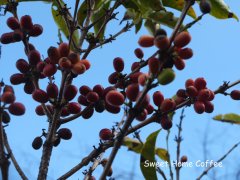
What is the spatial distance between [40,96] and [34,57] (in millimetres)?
214

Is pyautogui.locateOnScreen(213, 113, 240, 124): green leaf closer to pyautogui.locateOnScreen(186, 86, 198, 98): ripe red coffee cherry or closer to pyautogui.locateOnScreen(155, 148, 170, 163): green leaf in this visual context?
pyautogui.locateOnScreen(155, 148, 170, 163): green leaf

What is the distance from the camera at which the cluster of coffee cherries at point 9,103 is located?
150cm

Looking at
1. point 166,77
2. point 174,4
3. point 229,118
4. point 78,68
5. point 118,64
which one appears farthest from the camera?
point 229,118

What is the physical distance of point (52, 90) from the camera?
1900 mm

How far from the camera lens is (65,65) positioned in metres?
1.86

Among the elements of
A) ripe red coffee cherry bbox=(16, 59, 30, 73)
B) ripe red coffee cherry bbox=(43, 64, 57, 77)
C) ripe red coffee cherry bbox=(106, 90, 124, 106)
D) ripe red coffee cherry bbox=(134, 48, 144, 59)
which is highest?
ripe red coffee cherry bbox=(134, 48, 144, 59)

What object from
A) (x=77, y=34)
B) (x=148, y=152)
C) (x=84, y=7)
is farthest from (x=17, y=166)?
(x=84, y=7)

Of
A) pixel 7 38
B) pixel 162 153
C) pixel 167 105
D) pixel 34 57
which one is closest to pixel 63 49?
pixel 34 57

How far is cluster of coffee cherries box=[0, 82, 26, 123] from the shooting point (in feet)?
4.92

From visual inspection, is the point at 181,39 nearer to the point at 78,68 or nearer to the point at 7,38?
the point at 78,68

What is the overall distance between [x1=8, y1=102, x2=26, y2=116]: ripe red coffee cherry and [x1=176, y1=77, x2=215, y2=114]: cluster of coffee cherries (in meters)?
→ 0.74

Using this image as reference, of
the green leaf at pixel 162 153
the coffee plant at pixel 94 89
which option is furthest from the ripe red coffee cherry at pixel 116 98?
the green leaf at pixel 162 153

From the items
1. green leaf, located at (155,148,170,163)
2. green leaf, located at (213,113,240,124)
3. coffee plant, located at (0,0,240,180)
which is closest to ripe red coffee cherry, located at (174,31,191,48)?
coffee plant, located at (0,0,240,180)

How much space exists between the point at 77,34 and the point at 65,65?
2.58 ft
